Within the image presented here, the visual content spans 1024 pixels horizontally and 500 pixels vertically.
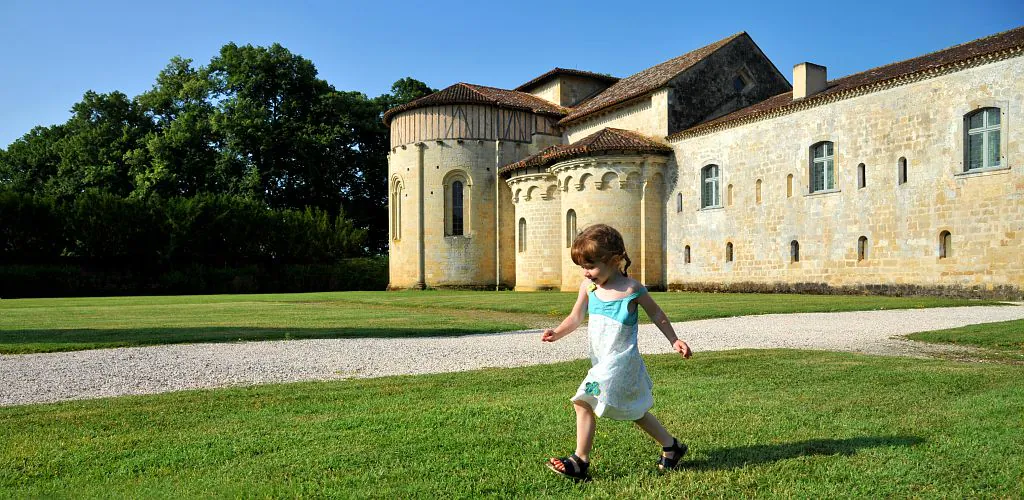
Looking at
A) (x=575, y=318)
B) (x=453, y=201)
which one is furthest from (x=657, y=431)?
(x=453, y=201)

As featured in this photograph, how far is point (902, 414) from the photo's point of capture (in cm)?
519

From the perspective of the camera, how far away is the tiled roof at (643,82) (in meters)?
32.7

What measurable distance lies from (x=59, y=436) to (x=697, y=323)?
1200 centimetres

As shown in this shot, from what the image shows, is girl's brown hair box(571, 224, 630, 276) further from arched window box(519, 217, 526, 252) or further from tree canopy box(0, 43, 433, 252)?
tree canopy box(0, 43, 433, 252)

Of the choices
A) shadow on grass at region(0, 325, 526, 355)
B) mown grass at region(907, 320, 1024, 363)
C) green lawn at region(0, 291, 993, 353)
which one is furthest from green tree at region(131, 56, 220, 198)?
mown grass at region(907, 320, 1024, 363)

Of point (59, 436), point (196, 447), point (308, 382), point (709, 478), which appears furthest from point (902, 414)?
point (59, 436)

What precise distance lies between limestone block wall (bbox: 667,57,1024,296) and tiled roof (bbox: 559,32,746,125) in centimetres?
314

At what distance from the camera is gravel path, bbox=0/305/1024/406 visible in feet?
25.4

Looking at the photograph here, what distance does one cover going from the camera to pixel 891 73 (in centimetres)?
2514

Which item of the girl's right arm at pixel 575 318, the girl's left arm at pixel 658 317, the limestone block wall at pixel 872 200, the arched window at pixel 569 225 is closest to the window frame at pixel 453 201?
the arched window at pixel 569 225

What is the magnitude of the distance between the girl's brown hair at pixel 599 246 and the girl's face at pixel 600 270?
0.02m

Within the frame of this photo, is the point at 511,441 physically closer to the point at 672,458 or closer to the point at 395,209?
the point at 672,458

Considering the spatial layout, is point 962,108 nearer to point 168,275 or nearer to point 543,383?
point 543,383

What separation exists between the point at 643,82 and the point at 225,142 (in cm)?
2739
